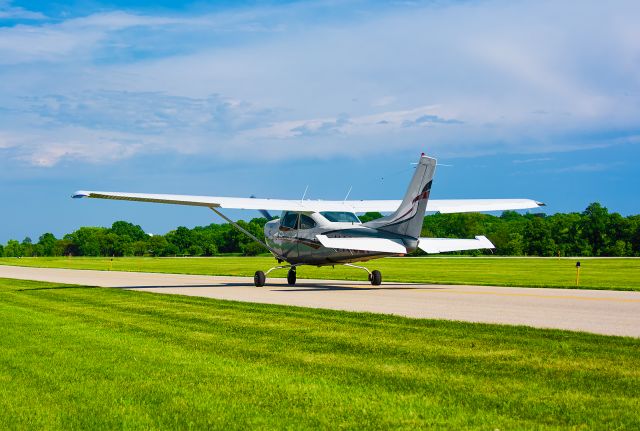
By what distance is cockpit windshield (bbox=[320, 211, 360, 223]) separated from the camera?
29000 mm

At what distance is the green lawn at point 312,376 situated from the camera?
7363mm

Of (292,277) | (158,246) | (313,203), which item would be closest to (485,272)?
(292,277)

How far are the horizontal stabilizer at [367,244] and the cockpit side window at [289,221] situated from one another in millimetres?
3604

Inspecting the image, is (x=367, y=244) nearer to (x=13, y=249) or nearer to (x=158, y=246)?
(x=158, y=246)

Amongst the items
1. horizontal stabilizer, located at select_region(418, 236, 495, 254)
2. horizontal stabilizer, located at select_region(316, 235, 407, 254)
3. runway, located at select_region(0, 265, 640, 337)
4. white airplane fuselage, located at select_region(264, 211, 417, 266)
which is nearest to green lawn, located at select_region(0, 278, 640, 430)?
runway, located at select_region(0, 265, 640, 337)

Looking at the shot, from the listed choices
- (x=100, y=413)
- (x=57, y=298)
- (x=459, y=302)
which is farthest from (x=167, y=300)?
(x=100, y=413)

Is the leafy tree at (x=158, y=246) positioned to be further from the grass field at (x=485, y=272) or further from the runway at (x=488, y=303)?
the runway at (x=488, y=303)

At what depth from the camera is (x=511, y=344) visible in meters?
12.1

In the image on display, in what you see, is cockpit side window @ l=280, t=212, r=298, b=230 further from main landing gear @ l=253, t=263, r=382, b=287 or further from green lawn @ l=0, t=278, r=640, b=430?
green lawn @ l=0, t=278, r=640, b=430

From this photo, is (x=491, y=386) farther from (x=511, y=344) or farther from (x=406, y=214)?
(x=406, y=214)

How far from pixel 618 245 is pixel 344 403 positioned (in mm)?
109347

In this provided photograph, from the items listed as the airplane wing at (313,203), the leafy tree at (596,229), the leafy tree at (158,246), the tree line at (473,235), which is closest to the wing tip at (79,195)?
the airplane wing at (313,203)

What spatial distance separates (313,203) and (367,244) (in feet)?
16.2

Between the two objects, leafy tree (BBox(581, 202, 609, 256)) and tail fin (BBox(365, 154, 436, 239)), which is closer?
tail fin (BBox(365, 154, 436, 239))
